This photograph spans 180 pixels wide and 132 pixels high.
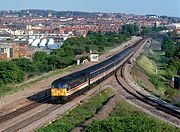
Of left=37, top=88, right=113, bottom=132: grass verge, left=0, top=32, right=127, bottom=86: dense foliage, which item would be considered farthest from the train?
left=0, top=32, right=127, bottom=86: dense foliage

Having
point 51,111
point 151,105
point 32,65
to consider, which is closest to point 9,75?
point 32,65

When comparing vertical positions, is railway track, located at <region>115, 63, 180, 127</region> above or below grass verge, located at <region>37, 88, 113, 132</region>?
below

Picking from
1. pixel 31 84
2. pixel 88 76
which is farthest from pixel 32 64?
pixel 88 76

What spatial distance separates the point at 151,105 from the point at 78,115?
7.64m

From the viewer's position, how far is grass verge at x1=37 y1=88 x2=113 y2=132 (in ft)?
82.9

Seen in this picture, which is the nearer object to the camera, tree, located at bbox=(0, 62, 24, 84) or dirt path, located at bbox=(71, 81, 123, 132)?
dirt path, located at bbox=(71, 81, 123, 132)

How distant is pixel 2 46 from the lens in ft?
409

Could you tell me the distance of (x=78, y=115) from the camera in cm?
2936

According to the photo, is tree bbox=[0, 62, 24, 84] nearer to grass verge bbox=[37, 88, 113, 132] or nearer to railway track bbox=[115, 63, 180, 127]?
railway track bbox=[115, 63, 180, 127]

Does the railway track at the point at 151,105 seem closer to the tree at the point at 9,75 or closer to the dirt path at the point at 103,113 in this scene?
the dirt path at the point at 103,113

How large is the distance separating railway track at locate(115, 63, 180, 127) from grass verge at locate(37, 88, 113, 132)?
2.41 metres

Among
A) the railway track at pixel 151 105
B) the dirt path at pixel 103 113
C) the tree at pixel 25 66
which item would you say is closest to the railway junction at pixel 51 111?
the railway track at pixel 151 105

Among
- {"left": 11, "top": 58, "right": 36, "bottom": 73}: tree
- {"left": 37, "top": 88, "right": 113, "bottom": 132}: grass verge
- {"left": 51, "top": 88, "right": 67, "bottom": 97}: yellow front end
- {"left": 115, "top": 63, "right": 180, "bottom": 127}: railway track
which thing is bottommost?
{"left": 11, "top": 58, "right": 36, "bottom": 73}: tree

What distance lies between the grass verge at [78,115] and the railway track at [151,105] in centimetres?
Answer: 241
